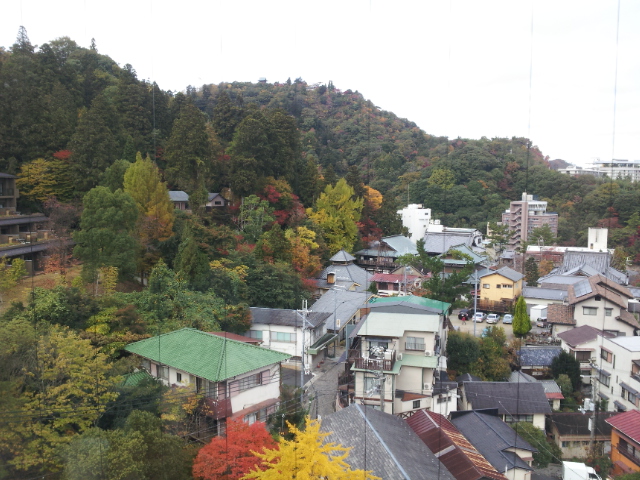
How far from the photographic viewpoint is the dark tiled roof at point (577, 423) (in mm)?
9406

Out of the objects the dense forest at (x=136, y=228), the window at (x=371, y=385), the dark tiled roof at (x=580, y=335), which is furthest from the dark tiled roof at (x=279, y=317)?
the dark tiled roof at (x=580, y=335)

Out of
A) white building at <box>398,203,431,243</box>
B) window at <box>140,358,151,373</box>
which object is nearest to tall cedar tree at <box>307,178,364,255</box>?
white building at <box>398,203,431,243</box>

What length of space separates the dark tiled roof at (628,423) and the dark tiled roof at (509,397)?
112cm

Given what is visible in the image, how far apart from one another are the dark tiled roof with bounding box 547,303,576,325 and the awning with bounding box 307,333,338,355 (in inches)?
238

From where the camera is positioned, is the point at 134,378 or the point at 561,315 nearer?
the point at 134,378

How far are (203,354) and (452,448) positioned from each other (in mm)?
4167

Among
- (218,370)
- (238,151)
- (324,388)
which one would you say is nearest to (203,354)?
(218,370)

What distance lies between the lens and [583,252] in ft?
66.1

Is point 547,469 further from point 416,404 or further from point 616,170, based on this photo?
point 616,170

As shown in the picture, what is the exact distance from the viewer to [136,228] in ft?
38.9

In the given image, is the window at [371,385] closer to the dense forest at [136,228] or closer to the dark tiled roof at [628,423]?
the dense forest at [136,228]

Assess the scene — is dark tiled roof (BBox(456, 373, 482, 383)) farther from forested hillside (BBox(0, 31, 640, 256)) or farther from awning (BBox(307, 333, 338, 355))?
forested hillside (BBox(0, 31, 640, 256))

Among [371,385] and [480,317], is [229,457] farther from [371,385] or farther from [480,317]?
[480,317]

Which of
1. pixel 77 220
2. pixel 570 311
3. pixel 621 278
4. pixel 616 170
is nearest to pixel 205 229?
pixel 77 220
